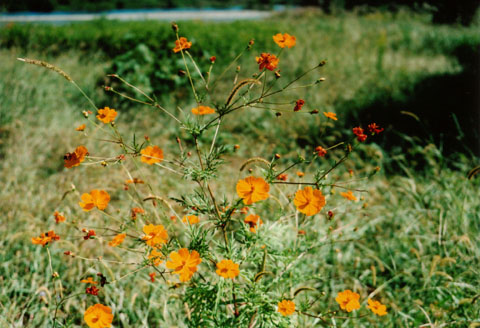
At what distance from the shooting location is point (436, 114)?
166 inches

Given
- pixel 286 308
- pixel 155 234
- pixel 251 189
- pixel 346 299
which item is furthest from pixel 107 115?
pixel 346 299

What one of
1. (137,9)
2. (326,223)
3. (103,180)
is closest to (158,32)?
(103,180)

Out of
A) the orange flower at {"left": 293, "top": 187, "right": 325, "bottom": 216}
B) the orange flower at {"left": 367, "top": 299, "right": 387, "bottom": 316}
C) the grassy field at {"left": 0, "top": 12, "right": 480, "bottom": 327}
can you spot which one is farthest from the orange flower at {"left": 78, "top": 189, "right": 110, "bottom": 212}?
the orange flower at {"left": 367, "top": 299, "right": 387, "bottom": 316}

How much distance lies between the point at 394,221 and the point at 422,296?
2.12 feet

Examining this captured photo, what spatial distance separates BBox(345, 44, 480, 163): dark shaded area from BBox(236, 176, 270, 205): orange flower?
279cm

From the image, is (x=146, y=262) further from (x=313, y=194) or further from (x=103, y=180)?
(x=103, y=180)

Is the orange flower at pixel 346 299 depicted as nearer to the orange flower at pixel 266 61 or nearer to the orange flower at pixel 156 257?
the orange flower at pixel 156 257

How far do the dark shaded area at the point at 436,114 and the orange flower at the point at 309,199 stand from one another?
2679 millimetres

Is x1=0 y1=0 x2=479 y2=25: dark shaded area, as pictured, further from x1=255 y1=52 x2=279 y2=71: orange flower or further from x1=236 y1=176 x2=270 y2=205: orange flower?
x1=236 y1=176 x2=270 y2=205: orange flower

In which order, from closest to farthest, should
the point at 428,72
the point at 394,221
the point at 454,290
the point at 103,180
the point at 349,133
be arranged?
1. the point at 454,290
2. the point at 394,221
3. the point at 103,180
4. the point at 349,133
5. the point at 428,72

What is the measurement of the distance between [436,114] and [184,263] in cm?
418

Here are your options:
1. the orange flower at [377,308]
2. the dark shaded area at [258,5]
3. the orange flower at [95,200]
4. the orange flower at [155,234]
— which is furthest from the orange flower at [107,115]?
the dark shaded area at [258,5]

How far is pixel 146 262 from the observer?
1162 mm

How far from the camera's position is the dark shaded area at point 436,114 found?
366 cm
